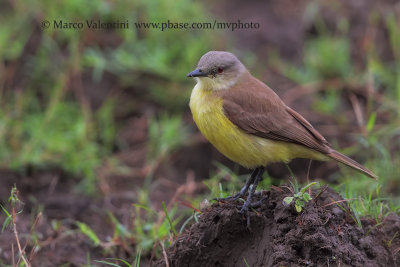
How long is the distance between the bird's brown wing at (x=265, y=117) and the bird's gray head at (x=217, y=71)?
0.11 meters

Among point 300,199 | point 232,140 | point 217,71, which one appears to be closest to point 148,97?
point 217,71

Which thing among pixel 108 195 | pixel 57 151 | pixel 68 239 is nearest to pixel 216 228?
pixel 68 239

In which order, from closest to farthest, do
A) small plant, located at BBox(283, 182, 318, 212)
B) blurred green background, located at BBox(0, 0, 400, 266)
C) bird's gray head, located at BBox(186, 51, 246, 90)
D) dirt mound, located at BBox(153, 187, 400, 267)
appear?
1. dirt mound, located at BBox(153, 187, 400, 267)
2. small plant, located at BBox(283, 182, 318, 212)
3. bird's gray head, located at BBox(186, 51, 246, 90)
4. blurred green background, located at BBox(0, 0, 400, 266)

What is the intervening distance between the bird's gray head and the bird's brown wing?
11 centimetres

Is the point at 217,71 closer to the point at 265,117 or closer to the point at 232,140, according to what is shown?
the point at 265,117

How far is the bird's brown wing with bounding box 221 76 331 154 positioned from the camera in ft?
16.2

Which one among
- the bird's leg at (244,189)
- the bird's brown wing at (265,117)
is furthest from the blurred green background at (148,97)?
the bird's brown wing at (265,117)

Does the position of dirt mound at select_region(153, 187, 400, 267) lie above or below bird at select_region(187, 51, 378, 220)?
below

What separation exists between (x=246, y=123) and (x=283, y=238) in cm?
123

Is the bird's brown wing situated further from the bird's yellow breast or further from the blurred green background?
the blurred green background

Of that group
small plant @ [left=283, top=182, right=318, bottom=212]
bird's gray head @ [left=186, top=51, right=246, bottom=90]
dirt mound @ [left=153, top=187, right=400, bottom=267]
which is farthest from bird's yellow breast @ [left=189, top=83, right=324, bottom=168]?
small plant @ [left=283, top=182, right=318, bottom=212]

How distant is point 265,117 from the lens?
16.6 feet

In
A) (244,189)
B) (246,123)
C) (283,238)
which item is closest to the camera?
(283,238)

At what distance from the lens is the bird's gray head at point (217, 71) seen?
17.1 feet
